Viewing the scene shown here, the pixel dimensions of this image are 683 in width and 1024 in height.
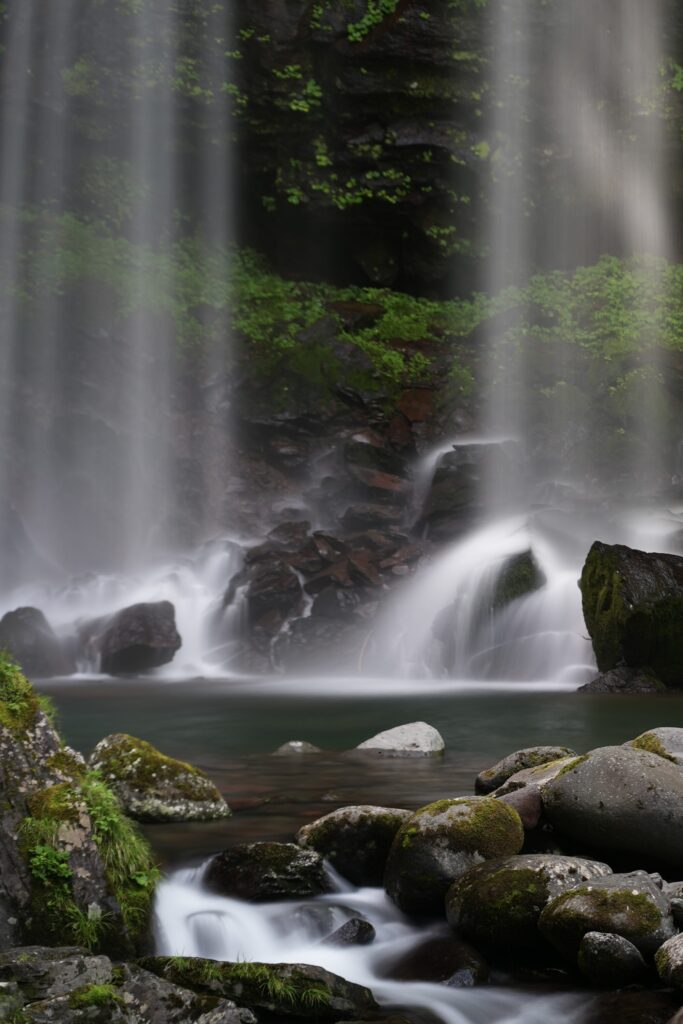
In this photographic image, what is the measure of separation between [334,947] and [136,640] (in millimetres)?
13884

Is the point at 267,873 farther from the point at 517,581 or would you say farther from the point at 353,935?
the point at 517,581

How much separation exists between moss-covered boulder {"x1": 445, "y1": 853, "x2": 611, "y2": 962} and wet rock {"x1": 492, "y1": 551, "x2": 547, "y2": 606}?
40.4ft

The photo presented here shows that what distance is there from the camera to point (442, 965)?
14.4ft

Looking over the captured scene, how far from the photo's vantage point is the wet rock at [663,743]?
6.23m

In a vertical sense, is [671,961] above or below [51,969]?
below

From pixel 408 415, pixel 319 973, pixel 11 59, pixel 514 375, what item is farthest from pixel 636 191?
pixel 319 973

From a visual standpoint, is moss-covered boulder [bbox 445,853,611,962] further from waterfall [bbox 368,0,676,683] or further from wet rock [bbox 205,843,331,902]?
waterfall [bbox 368,0,676,683]

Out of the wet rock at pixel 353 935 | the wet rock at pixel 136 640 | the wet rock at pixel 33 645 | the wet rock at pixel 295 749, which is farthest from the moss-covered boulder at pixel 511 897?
the wet rock at pixel 33 645

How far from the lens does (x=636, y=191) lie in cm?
3222

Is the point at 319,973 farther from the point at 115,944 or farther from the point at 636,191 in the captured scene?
the point at 636,191

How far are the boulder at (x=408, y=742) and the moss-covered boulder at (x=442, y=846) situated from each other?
3.59 m

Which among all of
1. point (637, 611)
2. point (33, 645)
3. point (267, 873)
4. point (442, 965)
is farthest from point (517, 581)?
point (442, 965)

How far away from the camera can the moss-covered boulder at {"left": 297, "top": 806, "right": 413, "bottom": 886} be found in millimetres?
5277

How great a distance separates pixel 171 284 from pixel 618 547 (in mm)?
19903
